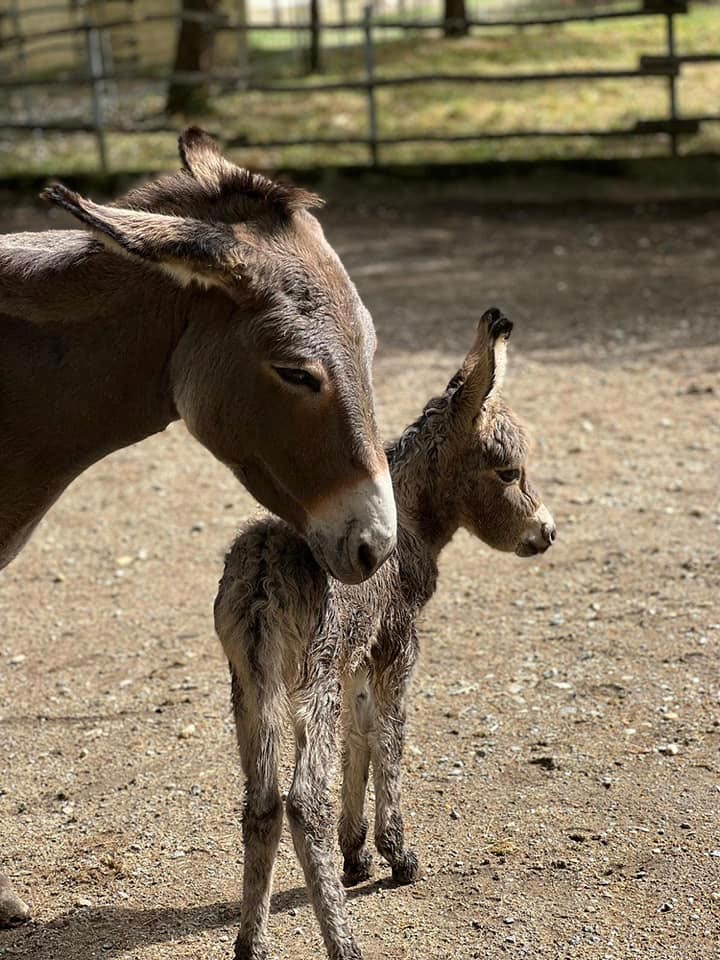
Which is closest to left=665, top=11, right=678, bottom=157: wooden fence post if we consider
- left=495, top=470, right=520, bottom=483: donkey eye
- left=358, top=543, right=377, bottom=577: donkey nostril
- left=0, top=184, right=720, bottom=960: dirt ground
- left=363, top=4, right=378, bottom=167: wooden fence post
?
left=363, top=4, right=378, bottom=167: wooden fence post

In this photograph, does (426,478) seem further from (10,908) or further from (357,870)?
(10,908)

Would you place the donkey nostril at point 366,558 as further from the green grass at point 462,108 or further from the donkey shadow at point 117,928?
the green grass at point 462,108

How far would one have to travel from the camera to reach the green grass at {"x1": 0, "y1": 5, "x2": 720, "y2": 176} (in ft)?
51.8

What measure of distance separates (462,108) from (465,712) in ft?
48.3

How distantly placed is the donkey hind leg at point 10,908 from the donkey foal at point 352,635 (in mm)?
801

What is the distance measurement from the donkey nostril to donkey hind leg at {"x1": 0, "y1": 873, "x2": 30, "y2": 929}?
1.74 meters

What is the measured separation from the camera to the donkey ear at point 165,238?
2684mm

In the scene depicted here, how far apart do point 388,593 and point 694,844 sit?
3.91 ft

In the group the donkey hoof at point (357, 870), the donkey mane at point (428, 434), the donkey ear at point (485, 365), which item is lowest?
the donkey hoof at point (357, 870)

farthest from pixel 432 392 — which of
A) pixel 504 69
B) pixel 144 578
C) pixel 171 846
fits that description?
pixel 504 69

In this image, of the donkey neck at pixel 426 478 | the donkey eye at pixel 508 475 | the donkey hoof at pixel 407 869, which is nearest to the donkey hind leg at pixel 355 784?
the donkey hoof at pixel 407 869

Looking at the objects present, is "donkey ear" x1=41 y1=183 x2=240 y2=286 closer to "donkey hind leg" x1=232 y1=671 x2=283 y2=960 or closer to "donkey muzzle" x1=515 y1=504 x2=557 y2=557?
"donkey hind leg" x1=232 y1=671 x2=283 y2=960

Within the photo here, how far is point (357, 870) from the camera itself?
154 inches

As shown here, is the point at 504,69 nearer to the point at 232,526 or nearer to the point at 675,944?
the point at 232,526
